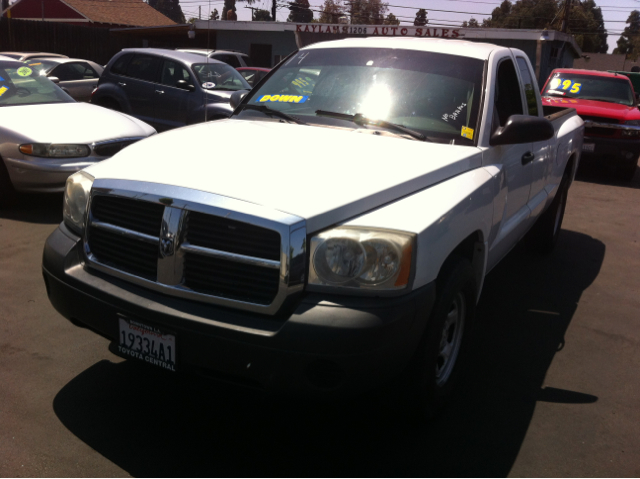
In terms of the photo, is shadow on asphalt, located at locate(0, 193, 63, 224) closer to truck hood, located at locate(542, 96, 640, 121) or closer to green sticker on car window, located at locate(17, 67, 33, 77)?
green sticker on car window, located at locate(17, 67, 33, 77)

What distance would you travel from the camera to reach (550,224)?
606 cm

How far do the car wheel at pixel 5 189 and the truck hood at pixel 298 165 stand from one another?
12.3 ft

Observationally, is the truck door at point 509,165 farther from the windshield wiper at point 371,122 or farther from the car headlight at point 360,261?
the car headlight at point 360,261

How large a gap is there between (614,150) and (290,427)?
32.5ft

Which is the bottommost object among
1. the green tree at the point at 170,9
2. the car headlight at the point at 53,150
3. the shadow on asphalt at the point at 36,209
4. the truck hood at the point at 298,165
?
the shadow on asphalt at the point at 36,209

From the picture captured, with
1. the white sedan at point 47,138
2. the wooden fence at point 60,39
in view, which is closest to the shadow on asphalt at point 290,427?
the white sedan at point 47,138

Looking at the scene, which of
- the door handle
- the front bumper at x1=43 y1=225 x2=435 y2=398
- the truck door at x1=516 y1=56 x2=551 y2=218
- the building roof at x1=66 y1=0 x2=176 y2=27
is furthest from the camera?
the building roof at x1=66 y1=0 x2=176 y2=27

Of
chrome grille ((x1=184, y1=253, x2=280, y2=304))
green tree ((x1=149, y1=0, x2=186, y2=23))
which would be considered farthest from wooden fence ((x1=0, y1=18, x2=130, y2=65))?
green tree ((x1=149, y1=0, x2=186, y2=23))

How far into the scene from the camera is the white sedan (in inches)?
252

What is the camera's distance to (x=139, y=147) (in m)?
3.27

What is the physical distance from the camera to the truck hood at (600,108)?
1122cm

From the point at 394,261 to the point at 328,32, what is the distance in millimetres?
29952

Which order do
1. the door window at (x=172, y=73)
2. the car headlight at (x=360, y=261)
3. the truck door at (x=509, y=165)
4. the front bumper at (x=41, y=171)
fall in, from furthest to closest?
the door window at (x=172, y=73), the front bumper at (x=41, y=171), the truck door at (x=509, y=165), the car headlight at (x=360, y=261)

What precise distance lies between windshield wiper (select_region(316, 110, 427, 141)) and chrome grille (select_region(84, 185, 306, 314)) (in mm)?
1313
